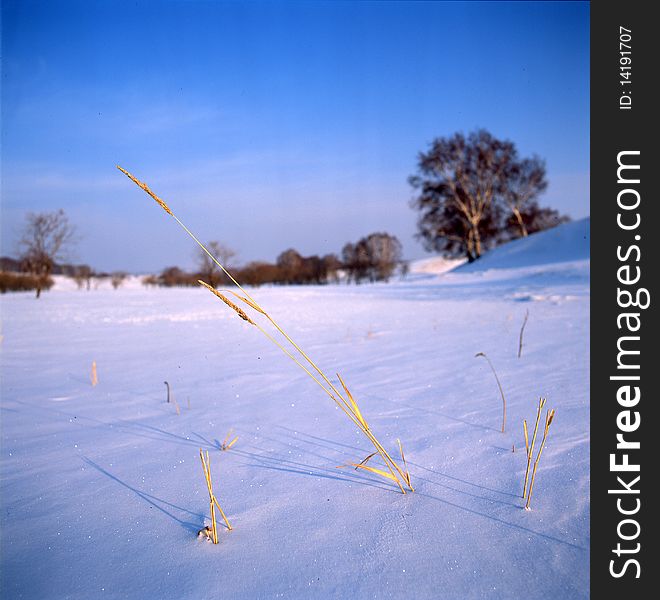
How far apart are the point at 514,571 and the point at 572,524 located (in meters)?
0.25

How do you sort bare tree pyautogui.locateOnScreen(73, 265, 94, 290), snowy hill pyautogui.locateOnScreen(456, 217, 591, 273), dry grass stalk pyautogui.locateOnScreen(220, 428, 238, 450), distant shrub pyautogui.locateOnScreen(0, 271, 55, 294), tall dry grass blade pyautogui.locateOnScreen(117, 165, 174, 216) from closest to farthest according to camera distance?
tall dry grass blade pyautogui.locateOnScreen(117, 165, 174, 216) → dry grass stalk pyautogui.locateOnScreen(220, 428, 238, 450) → snowy hill pyautogui.locateOnScreen(456, 217, 591, 273) → distant shrub pyautogui.locateOnScreen(0, 271, 55, 294) → bare tree pyautogui.locateOnScreen(73, 265, 94, 290)

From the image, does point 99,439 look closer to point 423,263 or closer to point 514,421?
point 514,421

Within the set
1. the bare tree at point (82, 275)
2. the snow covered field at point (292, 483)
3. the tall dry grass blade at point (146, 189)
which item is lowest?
the snow covered field at point (292, 483)

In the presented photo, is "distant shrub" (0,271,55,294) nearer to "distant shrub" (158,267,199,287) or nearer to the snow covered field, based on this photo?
"distant shrub" (158,267,199,287)

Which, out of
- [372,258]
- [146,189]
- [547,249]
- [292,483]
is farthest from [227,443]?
[372,258]

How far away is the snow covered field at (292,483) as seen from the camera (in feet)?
2.80

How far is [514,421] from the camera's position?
5.47 ft

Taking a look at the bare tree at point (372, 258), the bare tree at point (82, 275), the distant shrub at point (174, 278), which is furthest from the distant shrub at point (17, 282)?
the bare tree at point (372, 258)

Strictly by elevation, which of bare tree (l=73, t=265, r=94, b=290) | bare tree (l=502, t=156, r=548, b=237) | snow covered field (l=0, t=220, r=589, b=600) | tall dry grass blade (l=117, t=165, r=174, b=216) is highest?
bare tree (l=502, t=156, r=548, b=237)

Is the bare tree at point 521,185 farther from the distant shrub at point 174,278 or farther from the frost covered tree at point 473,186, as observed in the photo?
the distant shrub at point 174,278

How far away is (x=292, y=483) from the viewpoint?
1240 millimetres

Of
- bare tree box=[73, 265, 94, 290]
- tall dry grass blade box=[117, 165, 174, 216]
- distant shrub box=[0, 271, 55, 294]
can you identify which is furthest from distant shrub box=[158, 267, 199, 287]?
tall dry grass blade box=[117, 165, 174, 216]

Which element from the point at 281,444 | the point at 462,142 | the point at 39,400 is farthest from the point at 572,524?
the point at 462,142

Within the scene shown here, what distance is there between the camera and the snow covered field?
85cm
